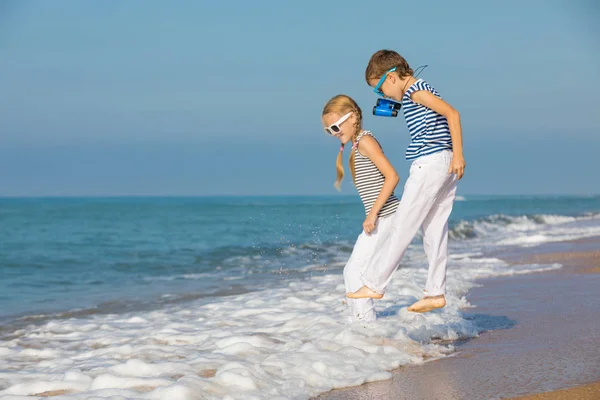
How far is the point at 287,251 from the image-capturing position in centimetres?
1658

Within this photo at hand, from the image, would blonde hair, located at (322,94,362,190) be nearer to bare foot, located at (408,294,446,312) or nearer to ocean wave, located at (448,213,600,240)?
bare foot, located at (408,294,446,312)

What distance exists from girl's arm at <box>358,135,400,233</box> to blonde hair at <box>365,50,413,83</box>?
53cm

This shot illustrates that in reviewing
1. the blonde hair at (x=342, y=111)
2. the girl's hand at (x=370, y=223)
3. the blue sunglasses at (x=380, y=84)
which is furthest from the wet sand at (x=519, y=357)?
the blue sunglasses at (x=380, y=84)

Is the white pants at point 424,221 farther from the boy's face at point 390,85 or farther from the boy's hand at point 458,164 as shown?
the boy's face at point 390,85

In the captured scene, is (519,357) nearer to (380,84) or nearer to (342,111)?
(380,84)

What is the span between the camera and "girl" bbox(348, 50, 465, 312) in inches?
170

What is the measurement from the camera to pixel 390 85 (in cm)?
448

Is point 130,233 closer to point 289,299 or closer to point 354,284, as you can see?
point 289,299

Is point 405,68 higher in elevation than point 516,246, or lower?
higher

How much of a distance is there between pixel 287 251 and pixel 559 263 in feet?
26.1

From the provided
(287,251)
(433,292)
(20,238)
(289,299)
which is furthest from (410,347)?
(20,238)

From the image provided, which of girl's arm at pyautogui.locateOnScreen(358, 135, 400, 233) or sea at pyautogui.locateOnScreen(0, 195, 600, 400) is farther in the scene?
girl's arm at pyautogui.locateOnScreen(358, 135, 400, 233)

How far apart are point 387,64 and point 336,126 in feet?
2.13

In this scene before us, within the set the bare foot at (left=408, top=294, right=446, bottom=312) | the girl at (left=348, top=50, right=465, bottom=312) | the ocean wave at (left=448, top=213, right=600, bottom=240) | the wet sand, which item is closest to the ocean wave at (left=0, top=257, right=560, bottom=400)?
the wet sand
